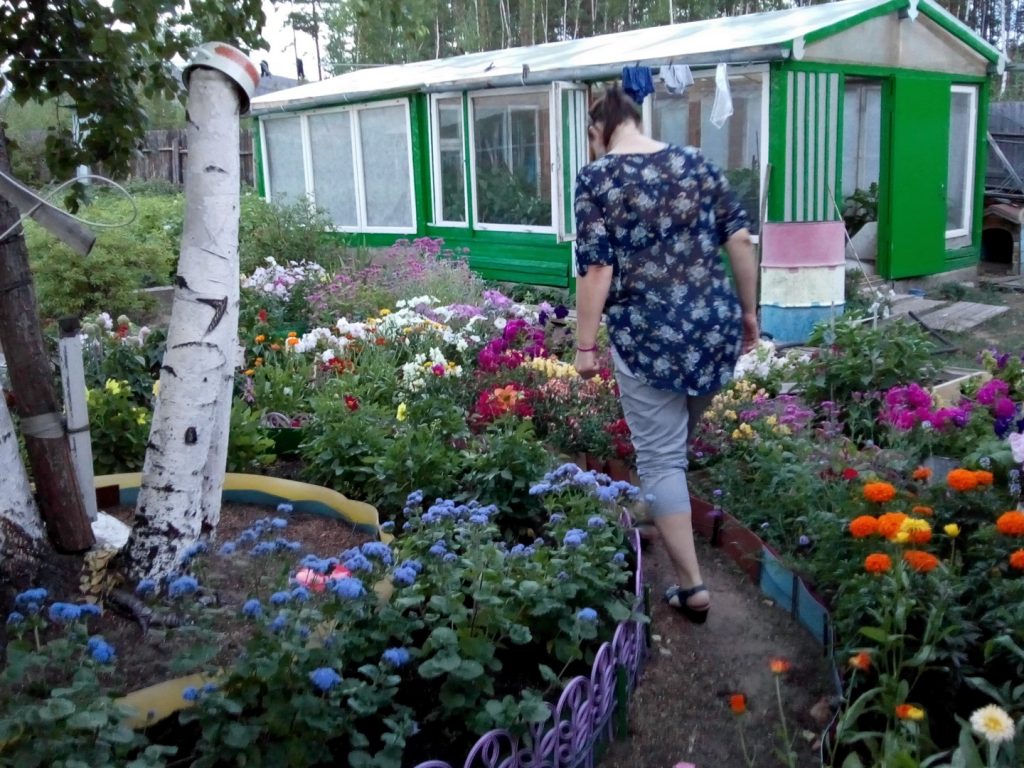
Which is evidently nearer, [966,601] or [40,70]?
[966,601]

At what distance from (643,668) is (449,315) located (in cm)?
344

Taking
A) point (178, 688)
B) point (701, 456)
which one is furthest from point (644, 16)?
point (178, 688)

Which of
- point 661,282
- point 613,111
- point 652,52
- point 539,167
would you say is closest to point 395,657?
point 661,282

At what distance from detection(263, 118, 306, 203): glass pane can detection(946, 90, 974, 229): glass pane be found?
26.6 feet

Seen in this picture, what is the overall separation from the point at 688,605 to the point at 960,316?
6.83 metres

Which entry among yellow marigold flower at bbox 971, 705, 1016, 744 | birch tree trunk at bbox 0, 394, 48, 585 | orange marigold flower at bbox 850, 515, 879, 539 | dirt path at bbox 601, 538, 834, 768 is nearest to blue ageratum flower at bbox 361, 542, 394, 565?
dirt path at bbox 601, 538, 834, 768

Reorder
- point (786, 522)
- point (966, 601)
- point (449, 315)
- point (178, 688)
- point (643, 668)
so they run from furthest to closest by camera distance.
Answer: point (449, 315)
point (786, 522)
point (643, 668)
point (966, 601)
point (178, 688)

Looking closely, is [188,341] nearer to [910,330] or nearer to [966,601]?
[966,601]

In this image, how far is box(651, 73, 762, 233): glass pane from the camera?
964cm

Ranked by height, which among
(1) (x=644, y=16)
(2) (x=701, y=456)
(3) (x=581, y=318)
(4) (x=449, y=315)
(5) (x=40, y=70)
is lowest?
(2) (x=701, y=456)

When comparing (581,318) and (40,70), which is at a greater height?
(40,70)

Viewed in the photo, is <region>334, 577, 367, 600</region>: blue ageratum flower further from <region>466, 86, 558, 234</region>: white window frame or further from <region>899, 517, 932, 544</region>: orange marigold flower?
<region>466, 86, 558, 234</region>: white window frame

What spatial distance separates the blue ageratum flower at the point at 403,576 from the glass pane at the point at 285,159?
39.8 ft

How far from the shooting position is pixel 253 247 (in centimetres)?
1008
